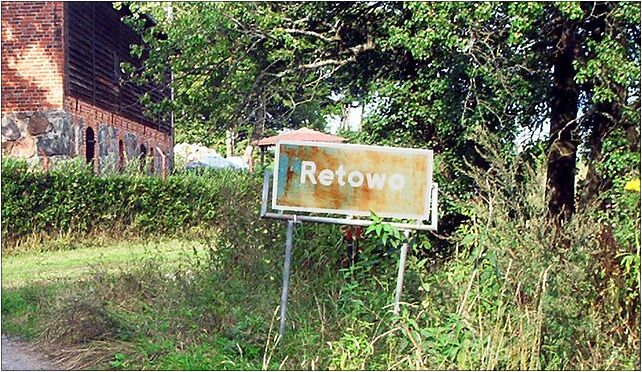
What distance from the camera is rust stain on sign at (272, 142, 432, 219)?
5.21m

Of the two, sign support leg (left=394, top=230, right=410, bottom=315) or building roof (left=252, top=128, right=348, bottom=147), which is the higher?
building roof (left=252, top=128, right=348, bottom=147)

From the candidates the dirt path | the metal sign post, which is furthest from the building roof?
the dirt path

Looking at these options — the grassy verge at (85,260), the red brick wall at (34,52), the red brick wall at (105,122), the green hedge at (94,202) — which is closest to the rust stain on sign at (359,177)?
the grassy verge at (85,260)

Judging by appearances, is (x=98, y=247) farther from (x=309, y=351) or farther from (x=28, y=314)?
(x=309, y=351)

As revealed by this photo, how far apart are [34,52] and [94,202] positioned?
8.30ft

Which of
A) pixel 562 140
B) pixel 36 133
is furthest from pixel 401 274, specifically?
pixel 36 133

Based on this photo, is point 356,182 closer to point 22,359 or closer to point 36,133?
point 22,359

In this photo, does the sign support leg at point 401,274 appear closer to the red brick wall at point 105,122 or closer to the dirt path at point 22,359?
the dirt path at point 22,359

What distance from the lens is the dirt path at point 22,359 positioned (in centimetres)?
538

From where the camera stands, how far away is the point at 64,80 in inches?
421

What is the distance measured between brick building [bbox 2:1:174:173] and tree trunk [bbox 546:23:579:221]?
535 centimetres

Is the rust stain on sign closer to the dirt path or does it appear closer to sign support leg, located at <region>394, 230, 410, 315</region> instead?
sign support leg, located at <region>394, 230, 410, 315</region>

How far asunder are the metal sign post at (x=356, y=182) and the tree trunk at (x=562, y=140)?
12.1ft

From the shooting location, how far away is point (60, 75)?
34.9 feet
